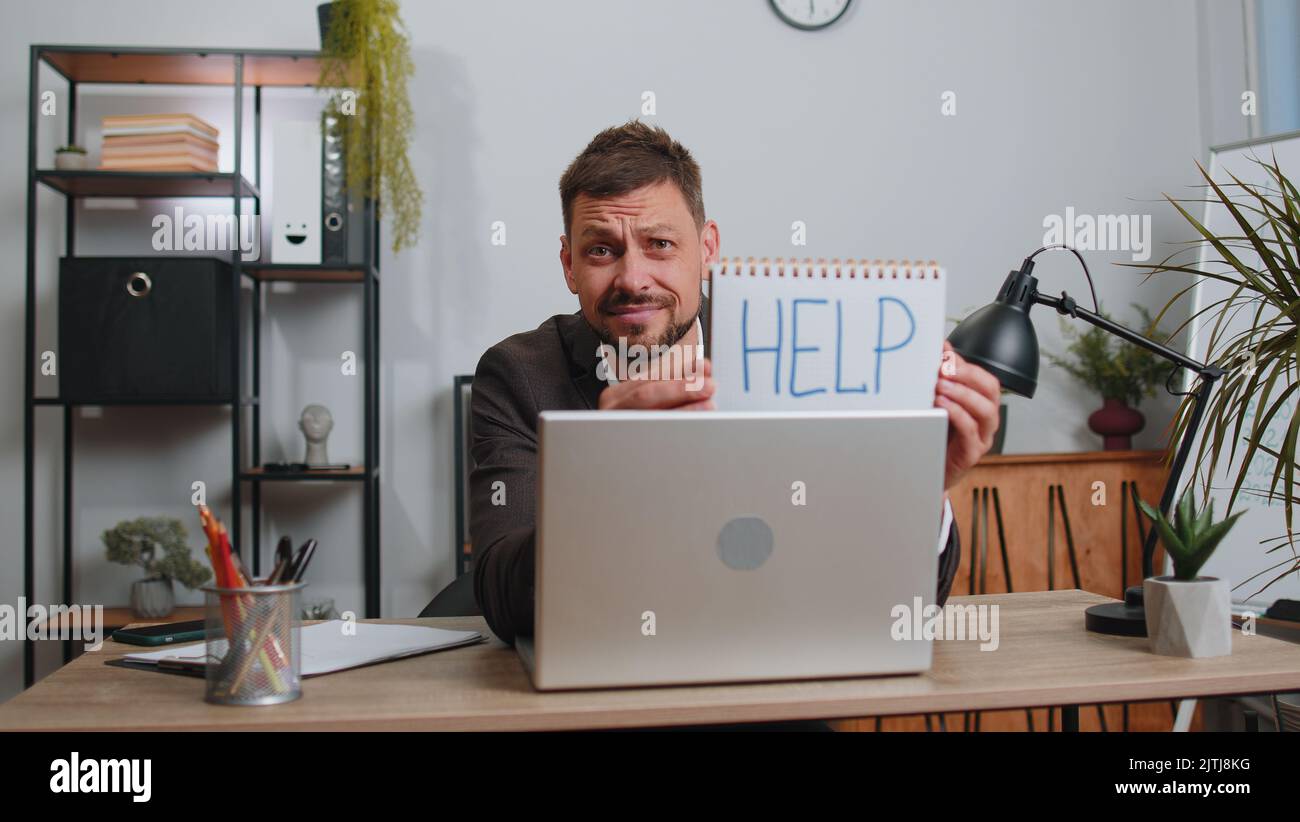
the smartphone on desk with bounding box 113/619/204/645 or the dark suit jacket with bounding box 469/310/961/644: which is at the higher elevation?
the dark suit jacket with bounding box 469/310/961/644

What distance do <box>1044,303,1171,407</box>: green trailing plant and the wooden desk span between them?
2200mm

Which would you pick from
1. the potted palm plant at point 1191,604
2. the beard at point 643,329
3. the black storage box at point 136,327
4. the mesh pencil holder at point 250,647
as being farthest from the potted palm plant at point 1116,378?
the mesh pencil holder at point 250,647

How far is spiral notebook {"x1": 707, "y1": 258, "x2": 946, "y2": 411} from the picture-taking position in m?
0.88

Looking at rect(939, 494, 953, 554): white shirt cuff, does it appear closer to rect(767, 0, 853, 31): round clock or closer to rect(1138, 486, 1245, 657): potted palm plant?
rect(1138, 486, 1245, 657): potted palm plant

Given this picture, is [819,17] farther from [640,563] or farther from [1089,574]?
[640,563]

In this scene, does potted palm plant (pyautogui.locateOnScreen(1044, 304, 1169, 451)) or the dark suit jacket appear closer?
the dark suit jacket

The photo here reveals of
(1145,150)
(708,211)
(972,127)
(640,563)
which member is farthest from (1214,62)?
(640,563)

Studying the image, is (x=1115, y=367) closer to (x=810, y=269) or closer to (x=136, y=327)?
(x=810, y=269)

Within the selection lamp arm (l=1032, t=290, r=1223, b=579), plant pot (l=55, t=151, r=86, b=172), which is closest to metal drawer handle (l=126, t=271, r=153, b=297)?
plant pot (l=55, t=151, r=86, b=172)

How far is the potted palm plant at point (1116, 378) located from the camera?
3213mm

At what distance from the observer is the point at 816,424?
0.89 m

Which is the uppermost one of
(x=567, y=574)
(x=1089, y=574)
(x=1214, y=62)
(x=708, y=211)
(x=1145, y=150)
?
(x=1214, y=62)

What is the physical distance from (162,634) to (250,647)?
1.34 ft
